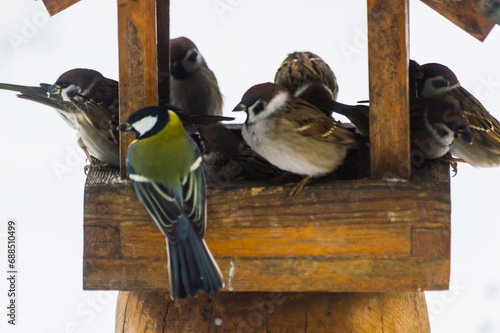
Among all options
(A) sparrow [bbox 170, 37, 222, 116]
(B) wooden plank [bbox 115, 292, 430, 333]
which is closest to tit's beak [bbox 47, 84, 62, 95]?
(A) sparrow [bbox 170, 37, 222, 116]

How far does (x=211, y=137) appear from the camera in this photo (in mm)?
3076

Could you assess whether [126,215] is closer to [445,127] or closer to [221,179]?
[221,179]

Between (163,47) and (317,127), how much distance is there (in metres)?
0.89

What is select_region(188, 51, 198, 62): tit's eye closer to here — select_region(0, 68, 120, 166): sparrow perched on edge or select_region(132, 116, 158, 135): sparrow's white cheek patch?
select_region(0, 68, 120, 166): sparrow perched on edge

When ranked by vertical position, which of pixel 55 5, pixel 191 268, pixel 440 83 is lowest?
pixel 191 268

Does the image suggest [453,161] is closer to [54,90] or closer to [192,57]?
[192,57]

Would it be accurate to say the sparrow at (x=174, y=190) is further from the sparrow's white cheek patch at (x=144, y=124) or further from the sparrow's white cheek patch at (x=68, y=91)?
the sparrow's white cheek patch at (x=68, y=91)

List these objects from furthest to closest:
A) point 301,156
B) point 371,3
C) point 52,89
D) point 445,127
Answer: point 52,89 < point 445,127 < point 301,156 < point 371,3

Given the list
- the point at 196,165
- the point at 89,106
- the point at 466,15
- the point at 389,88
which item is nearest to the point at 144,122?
the point at 196,165

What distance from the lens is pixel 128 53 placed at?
8.14 ft

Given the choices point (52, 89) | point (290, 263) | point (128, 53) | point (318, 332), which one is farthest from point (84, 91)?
point (318, 332)

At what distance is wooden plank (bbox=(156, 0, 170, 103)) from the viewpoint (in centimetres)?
313

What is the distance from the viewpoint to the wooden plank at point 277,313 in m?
2.60

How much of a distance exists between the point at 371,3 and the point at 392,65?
213mm
